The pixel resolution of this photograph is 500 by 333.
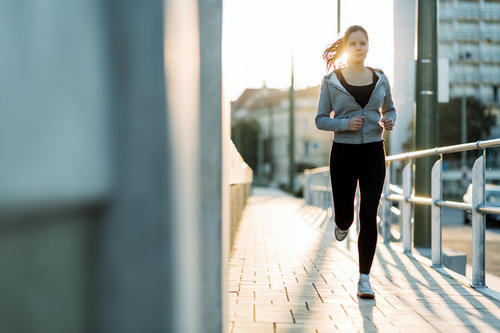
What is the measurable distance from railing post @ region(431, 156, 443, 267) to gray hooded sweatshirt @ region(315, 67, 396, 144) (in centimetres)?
150

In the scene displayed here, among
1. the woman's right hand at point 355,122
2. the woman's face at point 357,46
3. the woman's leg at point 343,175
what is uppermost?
the woman's face at point 357,46

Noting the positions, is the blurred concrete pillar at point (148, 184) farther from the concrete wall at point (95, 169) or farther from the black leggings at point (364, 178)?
the black leggings at point (364, 178)

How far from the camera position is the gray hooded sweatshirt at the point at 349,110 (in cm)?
370

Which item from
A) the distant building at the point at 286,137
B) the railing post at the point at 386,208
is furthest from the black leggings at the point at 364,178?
the distant building at the point at 286,137

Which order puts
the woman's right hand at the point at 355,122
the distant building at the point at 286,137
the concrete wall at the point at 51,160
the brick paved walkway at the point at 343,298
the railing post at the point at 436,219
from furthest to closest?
the distant building at the point at 286,137
the railing post at the point at 436,219
the woman's right hand at the point at 355,122
the brick paved walkway at the point at 343,298
the concrete wall at the point at 51,160

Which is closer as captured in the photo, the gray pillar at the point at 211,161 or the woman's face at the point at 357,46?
the gray pillar at the point at 211,161

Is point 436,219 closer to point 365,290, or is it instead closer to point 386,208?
point 365,290

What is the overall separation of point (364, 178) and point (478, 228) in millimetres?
991

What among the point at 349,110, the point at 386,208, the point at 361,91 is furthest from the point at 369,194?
the point at 386,208

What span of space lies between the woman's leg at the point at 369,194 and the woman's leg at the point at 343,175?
0.08 meters

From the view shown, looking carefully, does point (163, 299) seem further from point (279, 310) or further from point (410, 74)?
point (410, 74)

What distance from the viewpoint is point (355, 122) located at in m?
3.54

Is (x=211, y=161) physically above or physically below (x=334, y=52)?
below

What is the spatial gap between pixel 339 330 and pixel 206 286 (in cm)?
180
